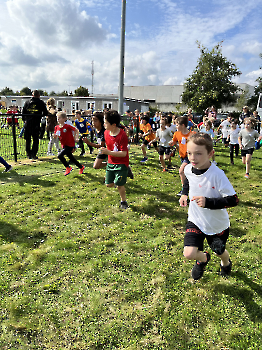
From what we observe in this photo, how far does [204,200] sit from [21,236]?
3485mm

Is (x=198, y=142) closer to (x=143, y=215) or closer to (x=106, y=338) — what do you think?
(x=106, y=338)

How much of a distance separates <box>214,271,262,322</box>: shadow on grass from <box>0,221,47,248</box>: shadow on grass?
3.04 m

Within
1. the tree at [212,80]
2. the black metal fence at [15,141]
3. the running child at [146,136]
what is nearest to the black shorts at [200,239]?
the running child at [146,136]

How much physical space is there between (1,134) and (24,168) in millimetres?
10949

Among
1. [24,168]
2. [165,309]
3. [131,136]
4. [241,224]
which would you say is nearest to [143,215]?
[241,224]

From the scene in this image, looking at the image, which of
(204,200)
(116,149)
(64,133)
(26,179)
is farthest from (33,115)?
(204,200)

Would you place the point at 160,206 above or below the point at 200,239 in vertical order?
below

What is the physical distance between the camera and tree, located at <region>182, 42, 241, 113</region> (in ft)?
123

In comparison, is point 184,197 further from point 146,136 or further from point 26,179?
point 146,136

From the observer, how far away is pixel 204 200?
8.54ft

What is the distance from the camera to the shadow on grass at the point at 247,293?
2.87 meters

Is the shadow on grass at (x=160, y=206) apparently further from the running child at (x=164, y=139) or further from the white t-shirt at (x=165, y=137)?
the white t-shirt at (x=165, y=137)

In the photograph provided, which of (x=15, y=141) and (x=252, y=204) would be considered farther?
(x=15, y=141)

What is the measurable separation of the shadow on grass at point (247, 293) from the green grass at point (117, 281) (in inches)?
0.5
